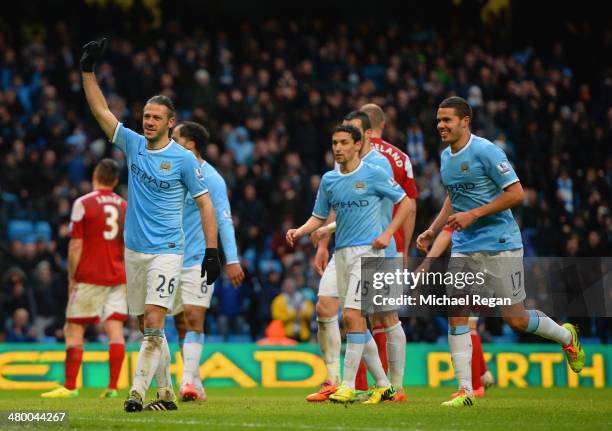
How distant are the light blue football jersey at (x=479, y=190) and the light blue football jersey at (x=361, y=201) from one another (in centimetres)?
55

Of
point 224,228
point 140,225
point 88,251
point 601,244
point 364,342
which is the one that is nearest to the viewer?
point 140,225

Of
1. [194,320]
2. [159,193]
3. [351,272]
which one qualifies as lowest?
[194,320]

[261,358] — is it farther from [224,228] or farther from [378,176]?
[378,176]

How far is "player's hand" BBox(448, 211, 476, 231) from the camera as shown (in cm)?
932

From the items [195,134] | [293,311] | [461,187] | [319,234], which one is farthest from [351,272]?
[293,311]

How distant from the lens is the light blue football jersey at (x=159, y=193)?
9250mm

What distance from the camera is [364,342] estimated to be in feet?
33.1

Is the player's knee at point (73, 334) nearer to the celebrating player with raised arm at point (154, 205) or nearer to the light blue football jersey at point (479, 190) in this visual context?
the celebrating player with raised arm at point (154, 205)

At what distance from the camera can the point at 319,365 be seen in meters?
15.9

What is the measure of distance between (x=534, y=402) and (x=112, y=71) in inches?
508

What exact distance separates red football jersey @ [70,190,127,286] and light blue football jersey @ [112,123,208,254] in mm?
3452

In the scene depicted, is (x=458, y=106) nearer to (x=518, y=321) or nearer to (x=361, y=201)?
(x=361, y=201)

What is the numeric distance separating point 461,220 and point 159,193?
242 cm

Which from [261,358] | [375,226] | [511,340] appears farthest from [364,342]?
[511,340]
